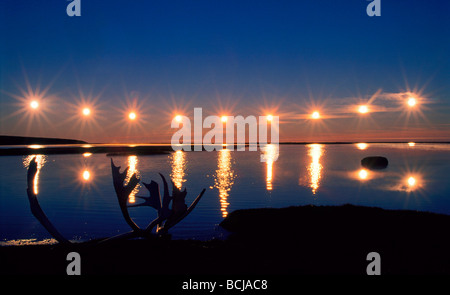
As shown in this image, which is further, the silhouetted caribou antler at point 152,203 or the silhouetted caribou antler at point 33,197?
the silhouetted caribou antler at point 152,203

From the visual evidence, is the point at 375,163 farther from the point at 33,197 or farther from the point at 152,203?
the point at 33,197

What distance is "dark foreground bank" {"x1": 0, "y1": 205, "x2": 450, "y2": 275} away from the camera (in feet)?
25.8

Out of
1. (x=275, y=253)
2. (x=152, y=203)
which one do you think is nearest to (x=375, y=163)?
(x=275, y=253)

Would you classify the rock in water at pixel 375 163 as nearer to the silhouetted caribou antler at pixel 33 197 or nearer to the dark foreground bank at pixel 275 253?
the dark foreground bank at pixel 275 253

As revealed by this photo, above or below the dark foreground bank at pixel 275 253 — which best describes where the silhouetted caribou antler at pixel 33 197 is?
above

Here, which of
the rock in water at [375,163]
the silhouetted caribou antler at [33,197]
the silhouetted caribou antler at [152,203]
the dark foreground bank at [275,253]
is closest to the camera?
the silhouetted caribou antler at [33,197]

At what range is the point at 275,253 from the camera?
30.8 ft

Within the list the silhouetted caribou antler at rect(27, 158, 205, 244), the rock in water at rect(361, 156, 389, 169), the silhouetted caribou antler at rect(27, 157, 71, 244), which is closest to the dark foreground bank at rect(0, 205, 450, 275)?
the silhouetted caribou antler at rect(27, 158, 205, 244)

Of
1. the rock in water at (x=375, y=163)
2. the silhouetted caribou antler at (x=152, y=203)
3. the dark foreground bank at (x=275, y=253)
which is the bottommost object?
the dark foreground bank at (x=275, y=253)

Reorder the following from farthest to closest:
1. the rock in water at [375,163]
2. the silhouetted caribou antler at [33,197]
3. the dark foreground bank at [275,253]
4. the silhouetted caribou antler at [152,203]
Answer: the rock in water at [375,163] → the dark foreground bank at [275,253] → the silhouetted caribou antler at [152,203] → the silhouetted caribou antler at [33,197]

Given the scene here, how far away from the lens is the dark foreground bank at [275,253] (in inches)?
309

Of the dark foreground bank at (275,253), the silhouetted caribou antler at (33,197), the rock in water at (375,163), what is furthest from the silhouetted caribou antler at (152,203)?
the rock in water at (375,163)

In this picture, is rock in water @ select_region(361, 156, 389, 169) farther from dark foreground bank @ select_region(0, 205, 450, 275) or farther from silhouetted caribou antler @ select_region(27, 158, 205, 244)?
silhouetted caribou antler @ select_region(27, 158, 205, 244)
